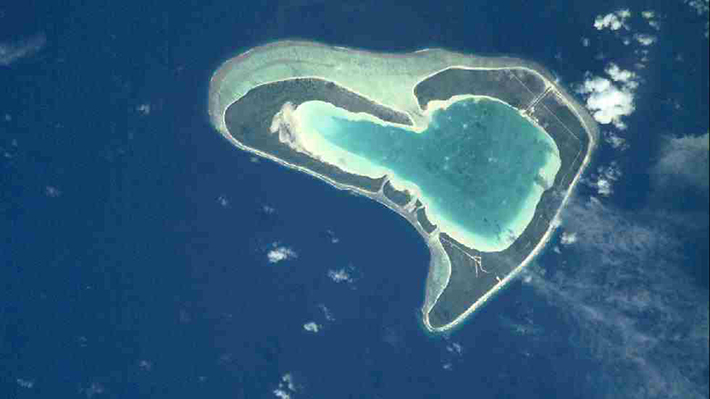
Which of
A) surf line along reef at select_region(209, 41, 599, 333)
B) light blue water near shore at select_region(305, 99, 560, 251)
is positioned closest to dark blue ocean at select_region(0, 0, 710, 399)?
surf line along reef at select_region(209, 41, 599, 333)

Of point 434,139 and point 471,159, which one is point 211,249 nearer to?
point 434,139

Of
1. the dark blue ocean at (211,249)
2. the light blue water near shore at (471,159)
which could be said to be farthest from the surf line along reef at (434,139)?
the dark blue ocean at (211,249)

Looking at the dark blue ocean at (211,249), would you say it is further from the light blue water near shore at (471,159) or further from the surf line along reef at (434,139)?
the light blue water near shore at (471,159)

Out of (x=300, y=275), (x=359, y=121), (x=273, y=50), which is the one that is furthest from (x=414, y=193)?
(x=273, y=50)

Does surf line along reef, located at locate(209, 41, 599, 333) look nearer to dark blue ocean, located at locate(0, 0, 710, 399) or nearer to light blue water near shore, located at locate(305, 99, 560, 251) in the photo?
light blue water near shore, located at locate(305, 99, 560, 251)

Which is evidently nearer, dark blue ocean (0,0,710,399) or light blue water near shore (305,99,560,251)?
dark blue ocean (0,0,710,399)

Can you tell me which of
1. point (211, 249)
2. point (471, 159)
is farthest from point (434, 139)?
point (211, 249)
